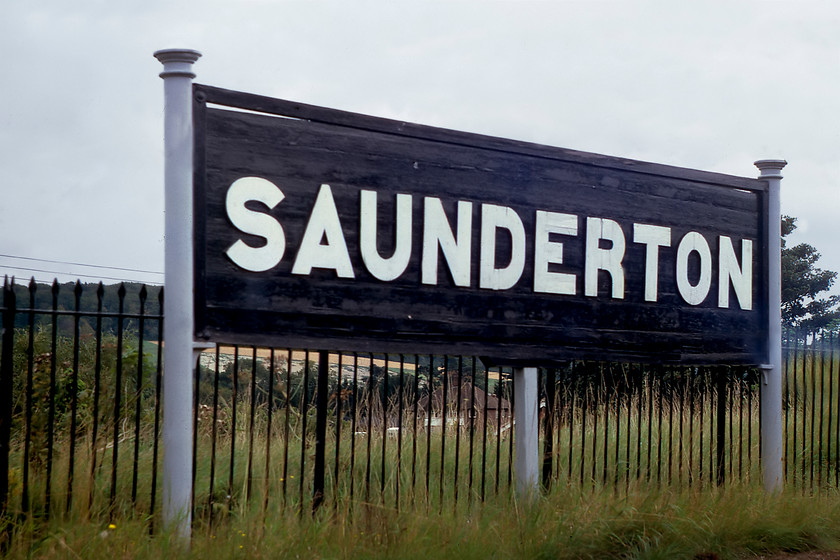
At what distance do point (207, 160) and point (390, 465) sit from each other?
138 inches

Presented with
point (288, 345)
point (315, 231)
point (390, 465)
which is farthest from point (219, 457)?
point (315, 231)

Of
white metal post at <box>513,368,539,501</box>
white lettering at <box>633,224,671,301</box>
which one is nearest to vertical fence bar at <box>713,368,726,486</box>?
white lettering at <box>633,224,671,301</box>

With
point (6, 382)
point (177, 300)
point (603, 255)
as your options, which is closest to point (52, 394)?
point (6, 382)

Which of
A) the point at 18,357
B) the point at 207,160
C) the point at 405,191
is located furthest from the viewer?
the point at 18,357

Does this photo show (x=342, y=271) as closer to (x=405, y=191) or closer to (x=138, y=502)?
(x=405, y=191)

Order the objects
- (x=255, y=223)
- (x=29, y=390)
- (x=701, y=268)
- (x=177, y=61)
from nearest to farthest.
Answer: (x=29, y=390), (x=177, y=61), (x=255, y=223), (x=701, y=268)

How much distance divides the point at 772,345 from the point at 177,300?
608 centimetres

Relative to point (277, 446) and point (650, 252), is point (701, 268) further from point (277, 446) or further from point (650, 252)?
point (277, 446)

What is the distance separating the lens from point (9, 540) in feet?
16.6

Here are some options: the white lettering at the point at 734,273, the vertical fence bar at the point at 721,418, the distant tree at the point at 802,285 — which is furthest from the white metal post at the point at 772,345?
the distant tree at the point at 802,285

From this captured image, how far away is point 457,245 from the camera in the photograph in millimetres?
6465

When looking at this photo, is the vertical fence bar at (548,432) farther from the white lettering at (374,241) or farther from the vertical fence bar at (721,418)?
the vertical fence bar at (721,418)

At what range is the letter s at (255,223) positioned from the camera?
5516 mm

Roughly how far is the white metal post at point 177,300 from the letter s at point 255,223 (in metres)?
0.32
